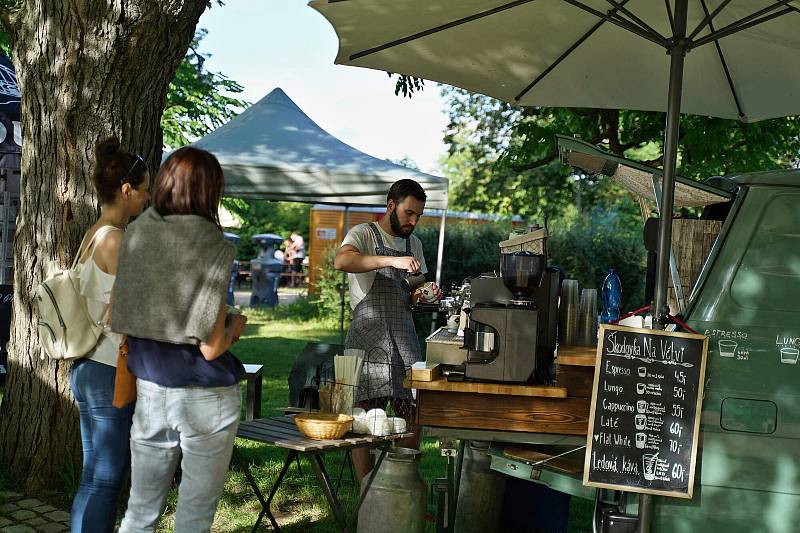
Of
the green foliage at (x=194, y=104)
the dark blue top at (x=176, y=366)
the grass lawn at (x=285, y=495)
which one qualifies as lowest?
the grass lawn at (x=285, y=495)

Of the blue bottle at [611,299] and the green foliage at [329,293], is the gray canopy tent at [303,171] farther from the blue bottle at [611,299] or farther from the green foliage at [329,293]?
the green foliage at [329,293]

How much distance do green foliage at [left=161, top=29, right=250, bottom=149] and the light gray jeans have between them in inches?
498

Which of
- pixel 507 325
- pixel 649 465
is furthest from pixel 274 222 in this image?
pixel 649 465

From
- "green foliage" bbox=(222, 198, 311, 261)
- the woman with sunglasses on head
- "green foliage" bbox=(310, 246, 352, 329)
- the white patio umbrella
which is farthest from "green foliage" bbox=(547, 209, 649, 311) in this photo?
"green foliage" bbox=(222, 198, 311, 261)

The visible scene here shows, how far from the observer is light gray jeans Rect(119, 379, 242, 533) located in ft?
10.2

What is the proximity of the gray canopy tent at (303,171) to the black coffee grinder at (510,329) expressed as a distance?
5.96m

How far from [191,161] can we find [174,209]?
170 mm

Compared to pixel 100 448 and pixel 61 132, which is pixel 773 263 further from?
pixel 61 132

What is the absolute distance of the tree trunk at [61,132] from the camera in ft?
16.7

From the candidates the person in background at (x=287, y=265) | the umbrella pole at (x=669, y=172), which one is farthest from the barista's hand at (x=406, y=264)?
the person in background at (x=287, y=265)

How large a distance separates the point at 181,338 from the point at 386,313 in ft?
6.36

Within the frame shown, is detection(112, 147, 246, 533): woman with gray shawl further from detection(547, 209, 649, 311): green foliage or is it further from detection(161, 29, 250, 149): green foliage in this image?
detection(161, 29, 250, 149): green foliage

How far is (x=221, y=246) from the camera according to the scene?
3.02 m

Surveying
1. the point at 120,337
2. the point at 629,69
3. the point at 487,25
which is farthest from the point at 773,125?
the point at 120,337
